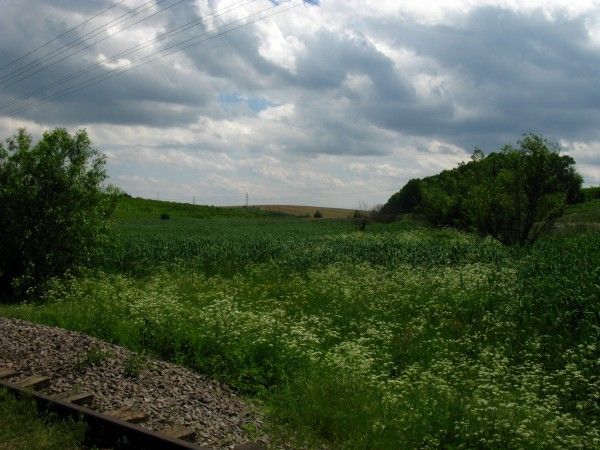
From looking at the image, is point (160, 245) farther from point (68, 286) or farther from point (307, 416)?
point (307, 416)

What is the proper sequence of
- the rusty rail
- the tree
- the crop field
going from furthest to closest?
the tree, the crop field, the rusty rail

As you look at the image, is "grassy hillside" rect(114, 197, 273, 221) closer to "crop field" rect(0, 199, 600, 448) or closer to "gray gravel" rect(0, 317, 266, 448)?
"crop field" rect(0, 199, 600, 448)

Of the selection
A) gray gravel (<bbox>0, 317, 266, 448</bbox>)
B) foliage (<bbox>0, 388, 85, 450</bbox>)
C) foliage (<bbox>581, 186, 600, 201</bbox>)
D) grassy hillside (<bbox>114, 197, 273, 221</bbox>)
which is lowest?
foliage (<bbox>0, 388, 85, 450</bbox>)

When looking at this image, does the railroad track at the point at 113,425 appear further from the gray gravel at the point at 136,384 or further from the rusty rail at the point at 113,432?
the gray gravel at the point at 136,384

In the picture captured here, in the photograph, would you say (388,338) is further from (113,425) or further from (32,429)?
(32,429)

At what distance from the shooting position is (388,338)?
1117 cm

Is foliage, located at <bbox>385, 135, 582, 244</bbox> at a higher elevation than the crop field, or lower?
higher

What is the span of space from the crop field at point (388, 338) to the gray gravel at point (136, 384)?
477 millimetres

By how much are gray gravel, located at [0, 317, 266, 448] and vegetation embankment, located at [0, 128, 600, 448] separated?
1.76ft

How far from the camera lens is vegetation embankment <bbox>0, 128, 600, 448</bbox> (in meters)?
7.15

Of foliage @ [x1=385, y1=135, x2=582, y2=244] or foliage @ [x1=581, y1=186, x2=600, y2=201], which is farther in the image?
foliage @ [x1=581, y1=186, x2=600, y2=201]

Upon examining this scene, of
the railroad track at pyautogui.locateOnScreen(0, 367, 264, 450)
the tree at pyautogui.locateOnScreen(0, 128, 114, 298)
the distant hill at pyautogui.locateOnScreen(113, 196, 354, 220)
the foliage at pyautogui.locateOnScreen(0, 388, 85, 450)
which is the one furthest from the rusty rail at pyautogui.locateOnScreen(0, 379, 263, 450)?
the distant hill at pyautogui.locateOnScreen(113, 196, 354, 220)

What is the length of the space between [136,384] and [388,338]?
4.89m

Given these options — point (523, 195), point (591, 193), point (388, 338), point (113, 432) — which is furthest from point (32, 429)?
point (591, 193)
